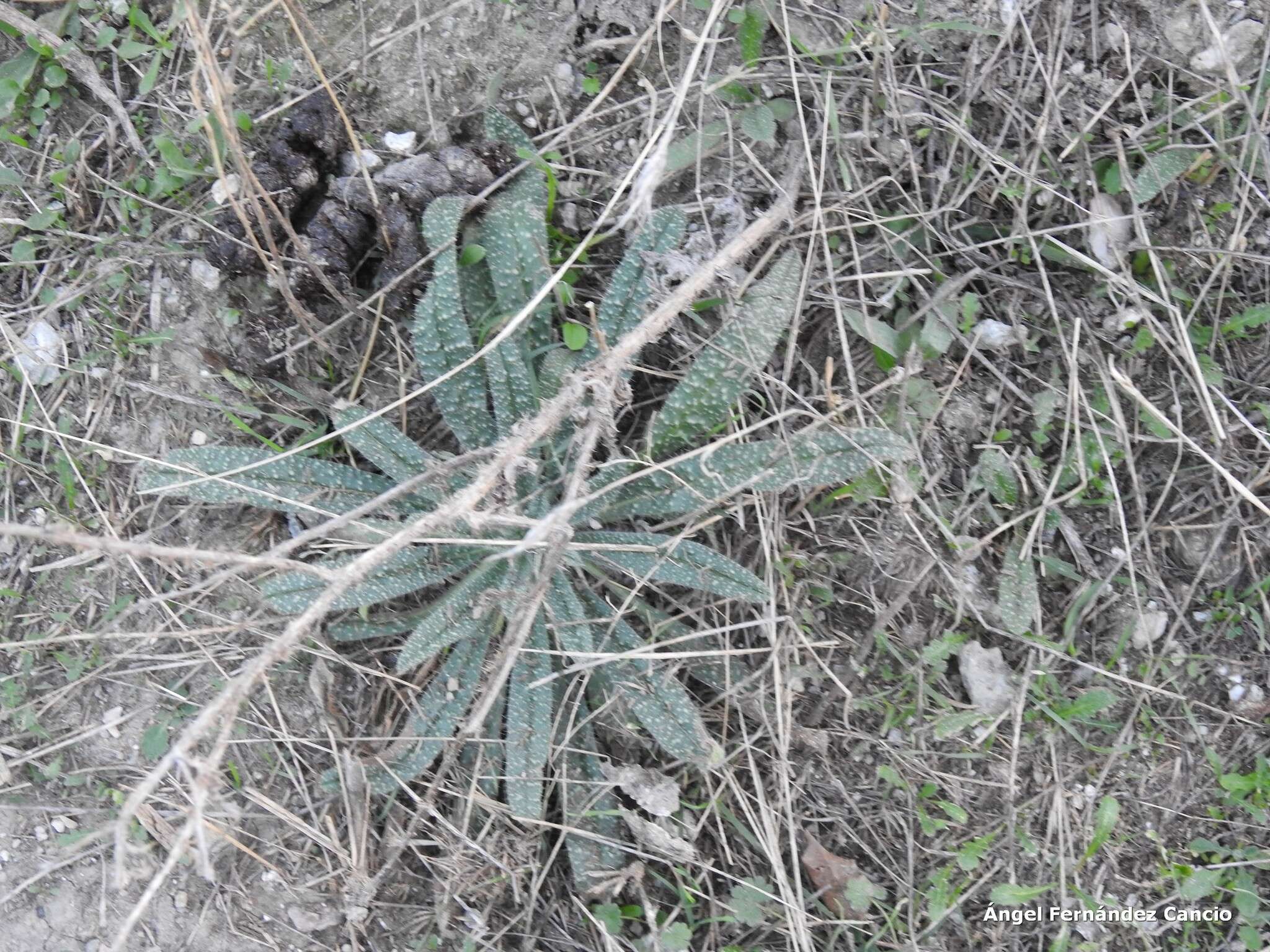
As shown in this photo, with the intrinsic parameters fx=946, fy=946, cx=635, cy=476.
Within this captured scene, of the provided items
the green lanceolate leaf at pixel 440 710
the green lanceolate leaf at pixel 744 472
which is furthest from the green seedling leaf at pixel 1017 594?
the green lanceolate leaf at pixel 440 710

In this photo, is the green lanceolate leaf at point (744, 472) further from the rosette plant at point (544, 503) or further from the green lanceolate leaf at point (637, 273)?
the green lanceolate leaf at point (637, 273)

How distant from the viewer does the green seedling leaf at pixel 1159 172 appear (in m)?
1.76

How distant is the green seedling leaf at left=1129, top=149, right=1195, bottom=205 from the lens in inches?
69.1

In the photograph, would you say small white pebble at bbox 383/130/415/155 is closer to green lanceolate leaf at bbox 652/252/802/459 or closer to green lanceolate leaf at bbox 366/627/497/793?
green lanceolate leaf at bbox 652/252/802/459

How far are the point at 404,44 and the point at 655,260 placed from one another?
67 cm

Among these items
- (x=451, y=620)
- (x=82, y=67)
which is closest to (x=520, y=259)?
(x=451, y=620)

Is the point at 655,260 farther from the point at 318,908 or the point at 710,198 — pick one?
the point at 318,908

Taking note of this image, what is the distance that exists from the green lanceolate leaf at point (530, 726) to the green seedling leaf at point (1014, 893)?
81cm

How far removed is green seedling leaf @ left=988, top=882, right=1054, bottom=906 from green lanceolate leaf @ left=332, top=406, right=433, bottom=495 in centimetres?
124

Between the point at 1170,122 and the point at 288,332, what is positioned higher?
the point at 1170,122

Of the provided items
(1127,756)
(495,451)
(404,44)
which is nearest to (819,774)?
(1127,756)

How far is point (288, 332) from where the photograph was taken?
1779mm

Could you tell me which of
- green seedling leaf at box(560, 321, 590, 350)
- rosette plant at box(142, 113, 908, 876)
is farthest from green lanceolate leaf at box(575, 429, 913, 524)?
green seedling leaf at box(560, 321, 590, 350)

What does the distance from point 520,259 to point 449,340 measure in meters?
0.20
